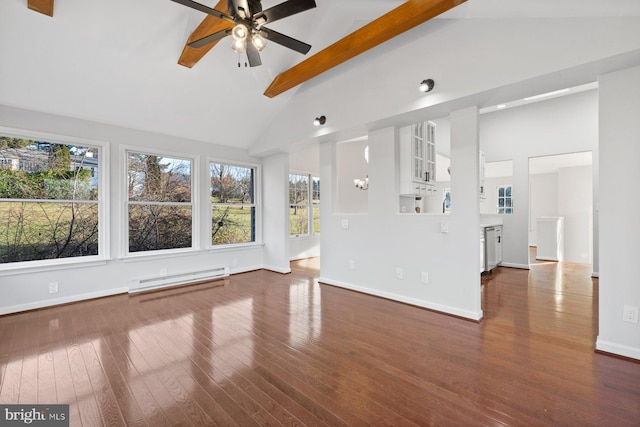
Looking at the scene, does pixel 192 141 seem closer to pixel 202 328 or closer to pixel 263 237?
pixel 263 237

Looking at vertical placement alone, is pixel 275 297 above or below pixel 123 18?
below

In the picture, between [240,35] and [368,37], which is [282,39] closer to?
[240,35]

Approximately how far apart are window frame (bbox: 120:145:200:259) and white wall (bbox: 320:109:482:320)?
238 cm

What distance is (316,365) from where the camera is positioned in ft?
7.51

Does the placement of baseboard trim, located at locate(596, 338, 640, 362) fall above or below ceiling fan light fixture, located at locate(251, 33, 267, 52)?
below

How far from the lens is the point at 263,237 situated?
20.3 feet

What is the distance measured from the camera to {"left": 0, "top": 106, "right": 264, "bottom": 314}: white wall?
3.56 meters

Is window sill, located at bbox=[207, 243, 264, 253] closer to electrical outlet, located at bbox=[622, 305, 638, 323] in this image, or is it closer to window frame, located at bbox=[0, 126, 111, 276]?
window frame, located at bbox=[0, 126, 111, 276]

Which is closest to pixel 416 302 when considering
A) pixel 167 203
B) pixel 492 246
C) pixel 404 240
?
pixel 404 240

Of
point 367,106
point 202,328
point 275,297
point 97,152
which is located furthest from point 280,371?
point 97,152

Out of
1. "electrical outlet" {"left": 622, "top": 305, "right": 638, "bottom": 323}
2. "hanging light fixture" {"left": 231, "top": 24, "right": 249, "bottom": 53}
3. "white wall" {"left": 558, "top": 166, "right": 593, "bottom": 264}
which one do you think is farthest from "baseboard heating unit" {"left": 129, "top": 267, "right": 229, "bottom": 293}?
"white wall" {"left": 558, "top": 166, "right": 593, "bottom": 264}

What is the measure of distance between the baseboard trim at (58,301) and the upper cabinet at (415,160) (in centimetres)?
460

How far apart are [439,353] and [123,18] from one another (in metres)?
4.67

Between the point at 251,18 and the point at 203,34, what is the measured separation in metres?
1.23
